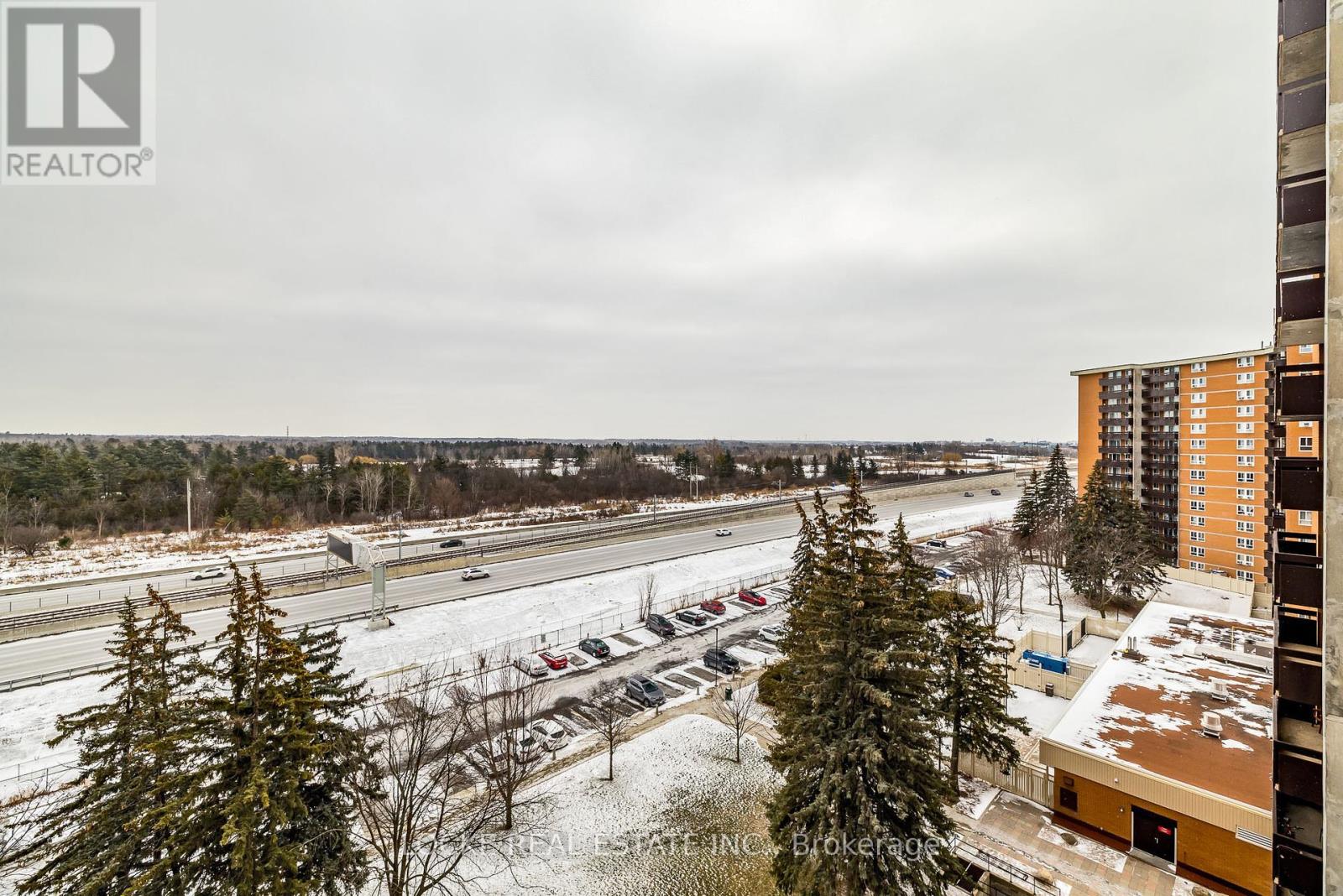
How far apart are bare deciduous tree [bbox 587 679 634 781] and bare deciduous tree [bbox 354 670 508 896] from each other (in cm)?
354

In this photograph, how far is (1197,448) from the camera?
39.8 meters

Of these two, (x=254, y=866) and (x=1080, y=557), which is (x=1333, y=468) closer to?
(x=254, y=866)

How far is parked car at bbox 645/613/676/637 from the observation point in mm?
28172

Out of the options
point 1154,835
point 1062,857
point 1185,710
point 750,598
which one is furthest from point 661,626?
point 1185,710

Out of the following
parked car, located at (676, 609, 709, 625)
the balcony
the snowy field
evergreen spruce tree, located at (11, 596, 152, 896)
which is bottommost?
the snowy field

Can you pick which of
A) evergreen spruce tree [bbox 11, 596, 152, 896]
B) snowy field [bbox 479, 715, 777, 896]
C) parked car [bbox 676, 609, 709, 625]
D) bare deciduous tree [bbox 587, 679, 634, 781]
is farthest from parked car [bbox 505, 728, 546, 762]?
parked car [bbox 676, 609, 709, 625]

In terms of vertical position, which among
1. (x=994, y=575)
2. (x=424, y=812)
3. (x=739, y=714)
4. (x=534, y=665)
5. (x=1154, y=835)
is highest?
(x=994, y=575)

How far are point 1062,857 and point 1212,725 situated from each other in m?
6.65

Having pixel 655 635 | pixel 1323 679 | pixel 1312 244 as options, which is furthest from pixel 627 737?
pixel 1312 244

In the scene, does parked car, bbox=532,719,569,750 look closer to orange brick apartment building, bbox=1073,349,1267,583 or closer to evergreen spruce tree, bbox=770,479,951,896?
evergreen spruce tree, bbox=770,479,951,896

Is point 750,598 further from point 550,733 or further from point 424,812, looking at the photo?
point 424,812

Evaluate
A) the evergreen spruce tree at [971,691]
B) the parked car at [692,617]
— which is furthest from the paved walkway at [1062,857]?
the parked car at [692,617]

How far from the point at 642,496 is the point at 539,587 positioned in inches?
1978

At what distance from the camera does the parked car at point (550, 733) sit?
58.3 ft
